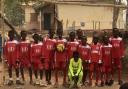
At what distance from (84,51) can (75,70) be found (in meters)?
0.83

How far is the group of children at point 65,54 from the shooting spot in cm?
1555

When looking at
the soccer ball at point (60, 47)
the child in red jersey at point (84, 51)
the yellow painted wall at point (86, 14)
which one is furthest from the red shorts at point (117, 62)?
the yellow painted wall at point (86, 14)

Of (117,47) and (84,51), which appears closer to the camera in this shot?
(84,51)

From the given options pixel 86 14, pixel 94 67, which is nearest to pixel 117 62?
pixel 94 67

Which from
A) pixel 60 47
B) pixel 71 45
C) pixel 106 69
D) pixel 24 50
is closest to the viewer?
pixel 60 47

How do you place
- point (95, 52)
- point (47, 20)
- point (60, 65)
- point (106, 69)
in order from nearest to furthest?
point (95, 52)
point (60, 65)
point (106, 69)
point (47, 20)

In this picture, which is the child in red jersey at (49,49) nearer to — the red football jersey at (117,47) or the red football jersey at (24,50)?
the red football jersey at (24,50)

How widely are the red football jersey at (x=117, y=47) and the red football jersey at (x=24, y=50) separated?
2.76 metres

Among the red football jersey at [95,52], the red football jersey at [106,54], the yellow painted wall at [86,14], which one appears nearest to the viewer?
the red football jersey at [95,52]

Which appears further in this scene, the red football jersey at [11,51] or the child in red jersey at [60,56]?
the red football jersey at [11,51]

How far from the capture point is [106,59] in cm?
1581

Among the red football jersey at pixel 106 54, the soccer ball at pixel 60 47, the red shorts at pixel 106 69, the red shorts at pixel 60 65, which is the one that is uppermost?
the soccer ball at pixel 60 47

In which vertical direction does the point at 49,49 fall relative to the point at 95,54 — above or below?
above

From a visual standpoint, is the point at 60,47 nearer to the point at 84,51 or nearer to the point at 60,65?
the point at 60,65
